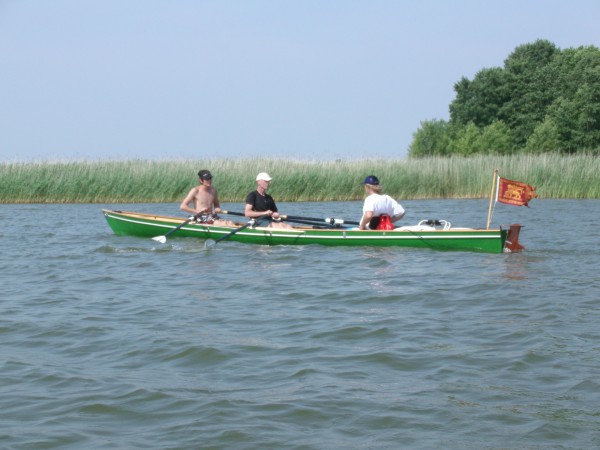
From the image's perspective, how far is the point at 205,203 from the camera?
48.3ft

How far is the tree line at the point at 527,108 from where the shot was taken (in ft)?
153

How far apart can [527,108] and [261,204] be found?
4197cm

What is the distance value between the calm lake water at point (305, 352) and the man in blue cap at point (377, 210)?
43cm

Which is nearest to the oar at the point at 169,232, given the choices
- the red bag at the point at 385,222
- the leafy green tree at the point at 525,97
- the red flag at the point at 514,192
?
the red bag at the point at 385,222

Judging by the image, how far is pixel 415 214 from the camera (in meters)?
21.6

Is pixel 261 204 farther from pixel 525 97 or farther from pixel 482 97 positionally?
pixel 482 97

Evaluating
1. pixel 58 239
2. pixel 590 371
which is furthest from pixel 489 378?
pixel 58 239

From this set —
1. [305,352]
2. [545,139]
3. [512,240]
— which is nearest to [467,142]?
[545,139]

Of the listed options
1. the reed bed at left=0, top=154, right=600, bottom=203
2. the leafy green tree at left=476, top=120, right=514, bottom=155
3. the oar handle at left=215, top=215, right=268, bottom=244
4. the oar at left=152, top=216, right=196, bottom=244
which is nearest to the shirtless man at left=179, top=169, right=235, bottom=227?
the oar at left=152, top=216, right=196, bottom=244

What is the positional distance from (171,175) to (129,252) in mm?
13101

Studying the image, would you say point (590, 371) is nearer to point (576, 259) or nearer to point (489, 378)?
point (489, 378)

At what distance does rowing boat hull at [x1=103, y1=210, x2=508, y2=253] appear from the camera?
12242mm

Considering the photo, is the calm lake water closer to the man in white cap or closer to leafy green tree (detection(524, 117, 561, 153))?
the man in white cap

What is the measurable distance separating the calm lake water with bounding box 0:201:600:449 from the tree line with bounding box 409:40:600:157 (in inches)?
1405
